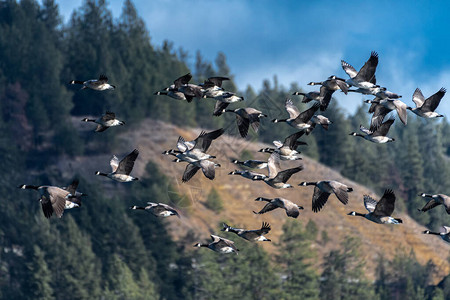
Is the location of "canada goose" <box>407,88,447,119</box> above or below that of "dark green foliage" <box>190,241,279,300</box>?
above

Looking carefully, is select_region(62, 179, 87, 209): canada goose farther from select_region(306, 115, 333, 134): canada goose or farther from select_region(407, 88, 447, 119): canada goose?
select_region(407, 88, 447, 119): canada goose

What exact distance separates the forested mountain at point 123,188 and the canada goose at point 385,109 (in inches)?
2483

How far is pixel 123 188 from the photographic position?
15075 centimetres

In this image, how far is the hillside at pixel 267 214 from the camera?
133 meters

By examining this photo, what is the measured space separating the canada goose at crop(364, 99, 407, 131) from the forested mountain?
63058 millimetres

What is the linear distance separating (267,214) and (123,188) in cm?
2892

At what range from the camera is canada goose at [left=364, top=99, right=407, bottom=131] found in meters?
36.7

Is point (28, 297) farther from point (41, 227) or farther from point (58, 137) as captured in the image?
point (58, 137)

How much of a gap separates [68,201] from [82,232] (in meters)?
98.0

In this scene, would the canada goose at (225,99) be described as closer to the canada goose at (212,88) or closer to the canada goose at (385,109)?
the canada goose at (212,88)

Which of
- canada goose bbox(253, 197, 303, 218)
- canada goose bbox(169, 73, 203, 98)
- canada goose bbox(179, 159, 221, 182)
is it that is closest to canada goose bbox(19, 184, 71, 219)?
canada goose bbox(179, 159, 221, 182)

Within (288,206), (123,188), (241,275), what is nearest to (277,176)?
(288,206)

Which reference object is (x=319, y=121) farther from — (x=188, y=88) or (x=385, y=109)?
(x=188, y=88)

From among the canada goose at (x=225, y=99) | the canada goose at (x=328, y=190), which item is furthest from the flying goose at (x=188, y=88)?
the canada goose at (x=328, y=190)
